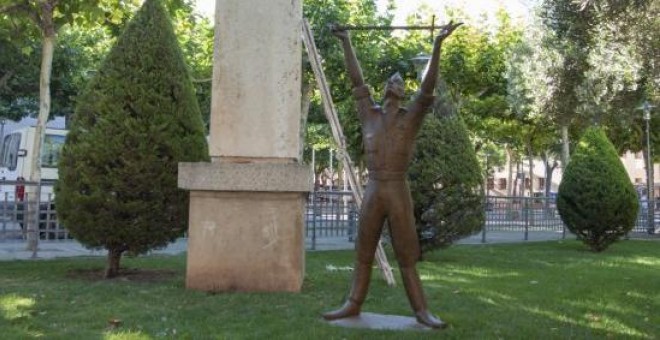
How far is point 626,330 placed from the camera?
6.06m

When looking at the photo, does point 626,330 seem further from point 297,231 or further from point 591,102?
point 591,102

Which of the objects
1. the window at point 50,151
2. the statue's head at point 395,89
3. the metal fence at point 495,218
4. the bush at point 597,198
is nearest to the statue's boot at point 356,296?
the statue's head at point 395,89

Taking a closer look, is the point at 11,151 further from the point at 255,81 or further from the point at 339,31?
the point at 339,31

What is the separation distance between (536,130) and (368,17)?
536 inches

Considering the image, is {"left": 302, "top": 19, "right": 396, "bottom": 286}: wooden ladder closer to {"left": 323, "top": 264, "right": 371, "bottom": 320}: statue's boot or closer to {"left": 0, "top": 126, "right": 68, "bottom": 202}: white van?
{"left": 323, "top": 264, "right": 371, "bottom": 320}: statue's boot

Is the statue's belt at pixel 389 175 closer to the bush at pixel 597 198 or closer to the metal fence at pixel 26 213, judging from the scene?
the metal fence at pixel 26 213

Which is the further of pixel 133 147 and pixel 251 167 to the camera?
pixel 133 147

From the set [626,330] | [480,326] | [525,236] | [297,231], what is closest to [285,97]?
[297,231]

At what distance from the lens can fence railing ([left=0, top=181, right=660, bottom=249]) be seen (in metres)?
11.9

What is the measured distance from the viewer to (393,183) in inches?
224

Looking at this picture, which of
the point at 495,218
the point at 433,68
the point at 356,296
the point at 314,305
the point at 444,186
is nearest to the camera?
the point at 433,68

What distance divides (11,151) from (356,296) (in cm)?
1505

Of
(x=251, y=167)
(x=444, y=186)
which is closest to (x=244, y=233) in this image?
(x=251, y=167)

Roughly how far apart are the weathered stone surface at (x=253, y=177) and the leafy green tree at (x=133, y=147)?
2.91 ft
